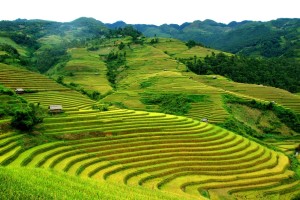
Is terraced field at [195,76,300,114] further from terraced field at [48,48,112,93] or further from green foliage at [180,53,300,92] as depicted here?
terraced field at [48,48,112,93]

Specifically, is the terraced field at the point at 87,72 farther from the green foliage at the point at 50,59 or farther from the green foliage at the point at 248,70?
the green foliage at the point at 248,70

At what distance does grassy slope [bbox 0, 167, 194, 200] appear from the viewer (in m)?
13.5

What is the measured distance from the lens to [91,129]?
3009 cm

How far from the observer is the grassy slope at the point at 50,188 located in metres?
13.5

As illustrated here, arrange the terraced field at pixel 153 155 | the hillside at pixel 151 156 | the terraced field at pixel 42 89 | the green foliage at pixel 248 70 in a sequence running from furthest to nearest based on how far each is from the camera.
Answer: the green foliage at pixel 248 70
the terraced field at pixel 42 89
the terraced field at pixel 153 155
the hillside at pixel 151 156

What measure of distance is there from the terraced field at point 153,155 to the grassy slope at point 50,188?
4676mm

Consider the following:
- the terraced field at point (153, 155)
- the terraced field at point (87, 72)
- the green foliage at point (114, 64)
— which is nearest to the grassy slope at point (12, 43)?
the terraced field at point (87, 72)

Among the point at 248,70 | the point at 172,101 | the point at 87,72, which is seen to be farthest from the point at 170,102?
the point at 248,70

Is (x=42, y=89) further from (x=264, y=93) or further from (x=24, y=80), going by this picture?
(x=264, y=93)

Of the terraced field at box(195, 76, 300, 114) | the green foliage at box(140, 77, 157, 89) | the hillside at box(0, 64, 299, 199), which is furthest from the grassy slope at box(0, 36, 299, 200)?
the hillside at box(0, 64, 299, 199)

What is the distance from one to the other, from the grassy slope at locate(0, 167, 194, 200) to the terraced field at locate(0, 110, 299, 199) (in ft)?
15.3

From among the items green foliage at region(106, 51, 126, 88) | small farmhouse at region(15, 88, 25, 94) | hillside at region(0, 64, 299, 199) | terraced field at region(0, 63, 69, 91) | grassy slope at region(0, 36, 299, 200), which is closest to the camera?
hillside at region(0, 64, 299, 199)

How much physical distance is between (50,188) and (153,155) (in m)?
14.0

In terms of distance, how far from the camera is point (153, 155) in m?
28.3
